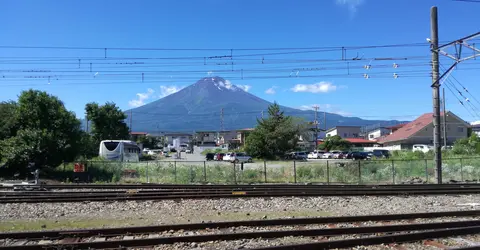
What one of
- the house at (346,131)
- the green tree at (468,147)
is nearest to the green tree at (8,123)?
the green tree at (468,147)

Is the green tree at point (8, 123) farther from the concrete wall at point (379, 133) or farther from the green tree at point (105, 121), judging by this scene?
the concrete wall at point (379, 133)

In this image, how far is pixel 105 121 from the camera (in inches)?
3344

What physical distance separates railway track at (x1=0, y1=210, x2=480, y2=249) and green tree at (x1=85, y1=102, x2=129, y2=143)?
7681cm

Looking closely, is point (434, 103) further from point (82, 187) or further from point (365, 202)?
point (82, 187)

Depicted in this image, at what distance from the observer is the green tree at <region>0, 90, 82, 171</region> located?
2978cm

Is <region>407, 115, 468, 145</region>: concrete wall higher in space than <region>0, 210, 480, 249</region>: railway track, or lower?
higher

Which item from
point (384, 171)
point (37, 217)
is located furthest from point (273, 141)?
point (37, 217)

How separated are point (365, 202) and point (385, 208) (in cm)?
175

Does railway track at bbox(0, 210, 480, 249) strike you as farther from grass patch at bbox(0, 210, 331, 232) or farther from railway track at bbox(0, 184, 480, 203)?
railway track at bbox(0, 184, 480, 203)

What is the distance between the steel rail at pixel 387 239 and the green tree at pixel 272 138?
5695 cm

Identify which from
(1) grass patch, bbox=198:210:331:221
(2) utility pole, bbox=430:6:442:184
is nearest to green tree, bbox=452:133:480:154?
(2) utility pole, bbox=430:6:442:184

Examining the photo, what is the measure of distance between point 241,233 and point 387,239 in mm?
3630

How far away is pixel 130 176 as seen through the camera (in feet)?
105

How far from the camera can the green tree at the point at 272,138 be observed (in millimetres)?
68125
